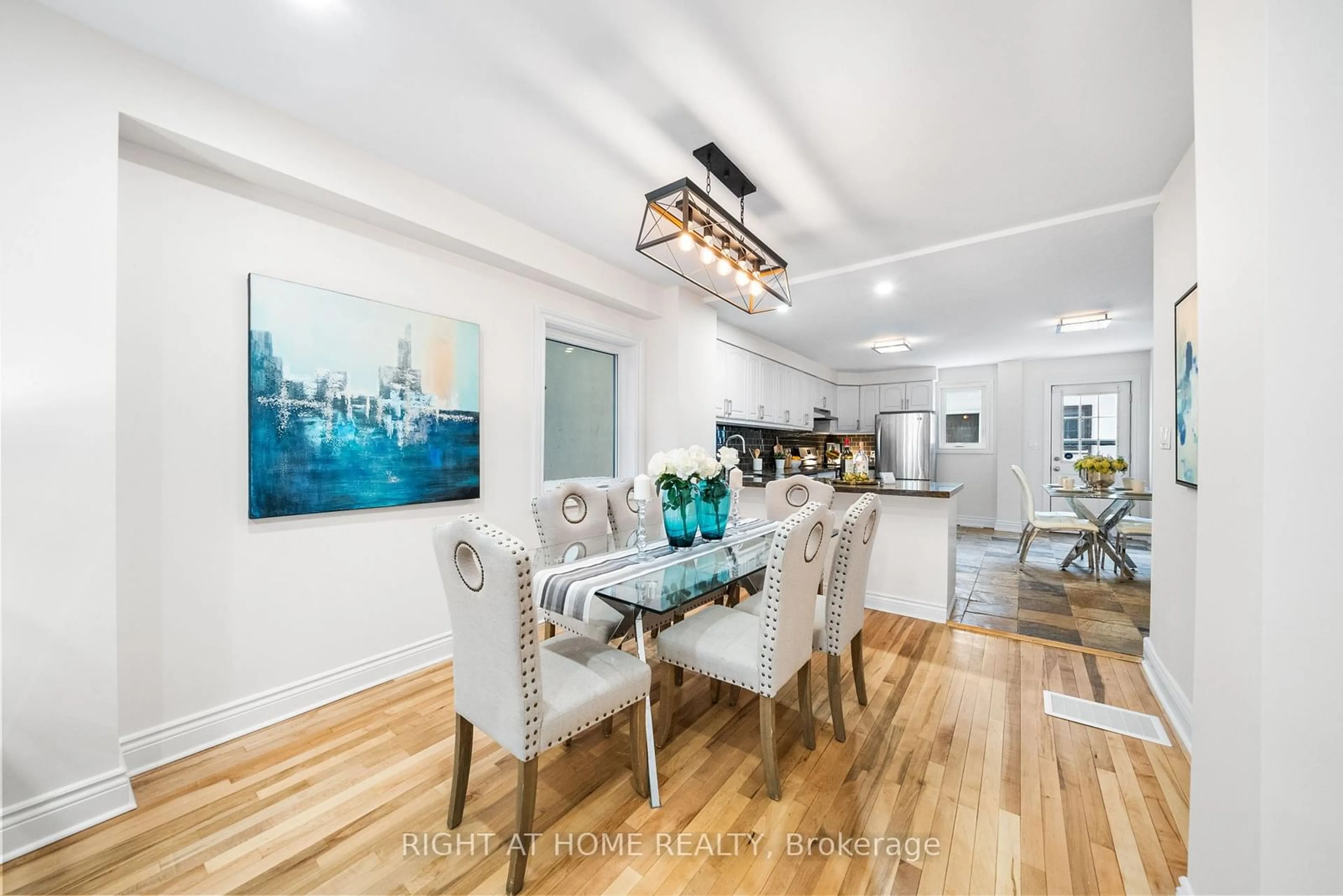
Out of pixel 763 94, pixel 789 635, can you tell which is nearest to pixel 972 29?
pixel 763 94

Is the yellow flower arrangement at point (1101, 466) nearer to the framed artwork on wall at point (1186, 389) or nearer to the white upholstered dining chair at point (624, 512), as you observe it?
the framed artwork on wall at point (1186, 389)

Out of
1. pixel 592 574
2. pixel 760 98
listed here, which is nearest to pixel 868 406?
pixel 760 98

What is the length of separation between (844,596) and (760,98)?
6.64 feet

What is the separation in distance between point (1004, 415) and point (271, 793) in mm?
8339

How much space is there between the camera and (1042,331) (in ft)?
16.9

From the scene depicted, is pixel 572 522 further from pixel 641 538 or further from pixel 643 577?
pixel 643 577

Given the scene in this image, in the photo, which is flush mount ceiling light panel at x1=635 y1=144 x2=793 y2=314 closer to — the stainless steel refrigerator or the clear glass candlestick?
the clear glass candlestick

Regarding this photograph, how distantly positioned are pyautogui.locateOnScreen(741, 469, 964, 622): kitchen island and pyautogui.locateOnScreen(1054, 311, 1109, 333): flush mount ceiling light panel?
2422 millimetres

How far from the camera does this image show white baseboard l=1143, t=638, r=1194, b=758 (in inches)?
76.7

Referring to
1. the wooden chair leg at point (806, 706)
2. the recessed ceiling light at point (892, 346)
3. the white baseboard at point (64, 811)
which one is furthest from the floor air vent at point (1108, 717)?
the recessed ceiling light at point (892, 346)

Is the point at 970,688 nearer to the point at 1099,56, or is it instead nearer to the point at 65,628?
the point at 1099,56

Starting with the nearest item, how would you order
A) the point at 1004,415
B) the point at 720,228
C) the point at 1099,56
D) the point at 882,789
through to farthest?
the point at 1099,56, the point at 882,789, the point at 720,228, the point at 1004,415

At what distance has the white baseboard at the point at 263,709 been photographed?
5.85 ft

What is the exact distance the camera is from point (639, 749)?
1.62 metres
